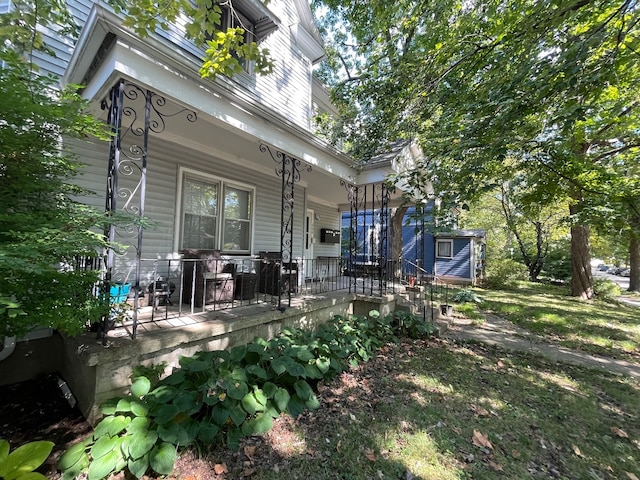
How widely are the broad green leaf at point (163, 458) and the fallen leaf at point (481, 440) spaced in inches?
107

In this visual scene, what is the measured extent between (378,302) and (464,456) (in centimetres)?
344

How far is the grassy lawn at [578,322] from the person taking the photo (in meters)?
5.82

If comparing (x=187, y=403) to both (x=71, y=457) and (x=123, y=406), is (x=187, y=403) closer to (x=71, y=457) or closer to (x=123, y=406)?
(x=123, y=406)

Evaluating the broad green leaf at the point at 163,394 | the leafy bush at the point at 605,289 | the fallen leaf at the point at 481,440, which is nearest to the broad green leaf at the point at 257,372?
the broad green leaf at the point at 163,394

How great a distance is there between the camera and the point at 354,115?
741cm

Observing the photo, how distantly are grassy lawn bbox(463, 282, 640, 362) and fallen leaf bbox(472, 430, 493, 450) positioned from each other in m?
4.73

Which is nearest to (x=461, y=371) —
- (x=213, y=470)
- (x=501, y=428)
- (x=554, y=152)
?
(x=501, y=428)

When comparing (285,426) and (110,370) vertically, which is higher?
(110,370)

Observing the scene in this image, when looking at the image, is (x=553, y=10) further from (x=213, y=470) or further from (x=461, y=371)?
(x=213, y=470)

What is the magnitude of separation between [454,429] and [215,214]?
17.2 ft

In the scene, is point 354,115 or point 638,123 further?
point 354,115

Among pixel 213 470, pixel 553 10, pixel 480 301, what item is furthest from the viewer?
pixel 480 301

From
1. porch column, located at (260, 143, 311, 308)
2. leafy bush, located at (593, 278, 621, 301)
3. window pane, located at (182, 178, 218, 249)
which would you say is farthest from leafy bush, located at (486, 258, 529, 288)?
window pane, located at (182, 178, 218, 249)

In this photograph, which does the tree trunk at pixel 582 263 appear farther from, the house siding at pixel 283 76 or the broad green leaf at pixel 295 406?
the broad green leaf at pixel 295 406
